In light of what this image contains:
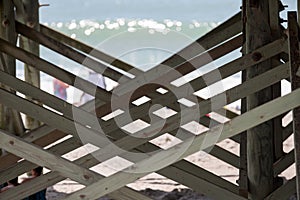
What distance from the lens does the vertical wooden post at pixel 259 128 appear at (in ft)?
13.3

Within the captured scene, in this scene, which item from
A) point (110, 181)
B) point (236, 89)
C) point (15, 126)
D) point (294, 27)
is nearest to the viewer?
point (110, 181)

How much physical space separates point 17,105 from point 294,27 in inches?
59.8

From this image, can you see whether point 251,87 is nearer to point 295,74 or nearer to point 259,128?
point 259,128

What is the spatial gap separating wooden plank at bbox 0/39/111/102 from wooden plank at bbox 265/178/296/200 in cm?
144

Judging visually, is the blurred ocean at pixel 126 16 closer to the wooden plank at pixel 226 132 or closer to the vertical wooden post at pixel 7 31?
the vertical wooden post at pixel 7 31

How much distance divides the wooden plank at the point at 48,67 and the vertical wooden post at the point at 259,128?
1.20 meters

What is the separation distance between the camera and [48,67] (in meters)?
4.93

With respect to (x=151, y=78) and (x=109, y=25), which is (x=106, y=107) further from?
(x=109, y=25)

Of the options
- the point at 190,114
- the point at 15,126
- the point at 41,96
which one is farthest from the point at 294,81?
the point at 15,126

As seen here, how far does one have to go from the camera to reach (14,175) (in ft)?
15.0

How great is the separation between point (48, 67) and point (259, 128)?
5.57 ft

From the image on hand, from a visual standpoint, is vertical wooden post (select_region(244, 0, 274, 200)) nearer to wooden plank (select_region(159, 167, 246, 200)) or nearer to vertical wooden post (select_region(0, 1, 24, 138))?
wooden plank (select_region(159, 167, 246, 200))

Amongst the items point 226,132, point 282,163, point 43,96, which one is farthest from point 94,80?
point 226,132

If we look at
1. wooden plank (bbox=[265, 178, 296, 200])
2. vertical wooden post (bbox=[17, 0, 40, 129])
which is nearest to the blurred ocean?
vertical wooden post (bbox=[17, 0, 40, 129])
